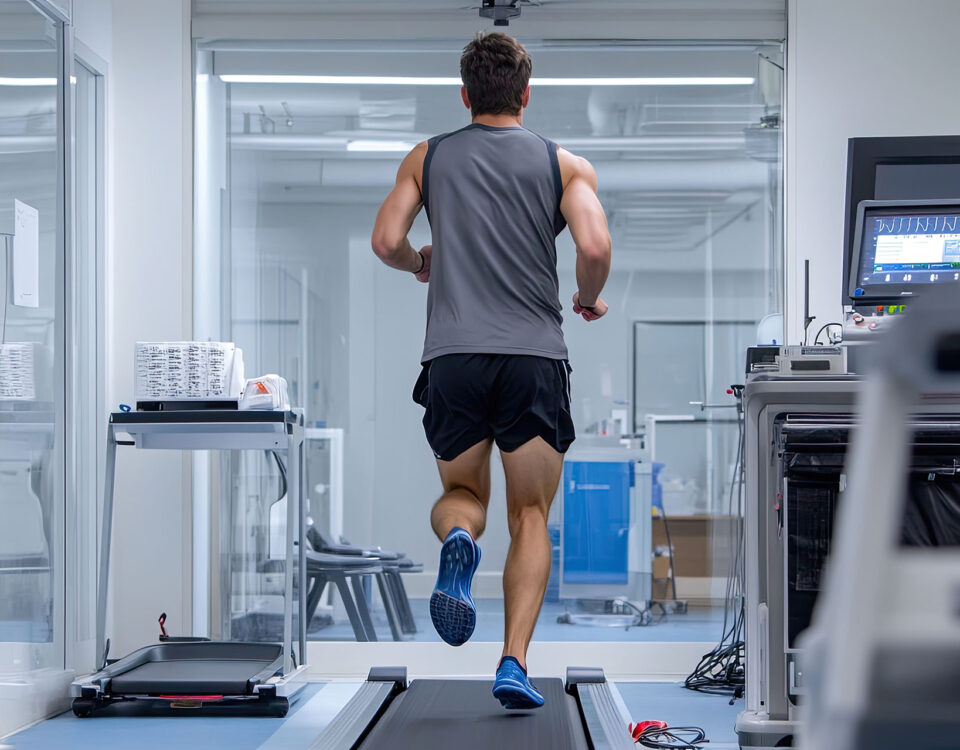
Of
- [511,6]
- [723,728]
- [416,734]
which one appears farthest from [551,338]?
[511,6]

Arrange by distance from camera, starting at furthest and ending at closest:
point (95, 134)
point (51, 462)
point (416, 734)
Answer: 1. point (95, 134)
2. point (51, 462)
3. point (416, 734)

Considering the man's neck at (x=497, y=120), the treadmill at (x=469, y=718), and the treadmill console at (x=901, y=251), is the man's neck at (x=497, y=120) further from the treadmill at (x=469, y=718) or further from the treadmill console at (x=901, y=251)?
the treadmill at (x=469, y=718)

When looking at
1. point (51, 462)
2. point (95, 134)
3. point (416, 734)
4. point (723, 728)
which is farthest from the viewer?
point (95, 134)

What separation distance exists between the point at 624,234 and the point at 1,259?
2.11 meters

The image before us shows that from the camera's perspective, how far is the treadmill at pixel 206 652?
329 cm

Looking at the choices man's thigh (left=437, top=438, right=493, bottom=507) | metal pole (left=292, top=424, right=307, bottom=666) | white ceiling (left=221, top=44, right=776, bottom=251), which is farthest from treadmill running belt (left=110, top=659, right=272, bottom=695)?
white ceiling (left=221, top=44, right=776, bottom=251)

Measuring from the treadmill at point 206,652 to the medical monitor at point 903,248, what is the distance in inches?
67.9

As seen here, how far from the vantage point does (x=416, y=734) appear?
2455 millimetres

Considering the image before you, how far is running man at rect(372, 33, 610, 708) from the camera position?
2.57 meters

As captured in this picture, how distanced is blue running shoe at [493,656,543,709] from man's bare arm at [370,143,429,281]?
0.93 metres

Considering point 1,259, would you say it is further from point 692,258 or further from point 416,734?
point 692,258

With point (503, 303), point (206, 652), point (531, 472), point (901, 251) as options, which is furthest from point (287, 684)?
point (901, 251)

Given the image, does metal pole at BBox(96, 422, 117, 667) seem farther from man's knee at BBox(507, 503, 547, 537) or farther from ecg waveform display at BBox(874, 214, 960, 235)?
ecg waveform display at BBox(874, 214, 960, 235)

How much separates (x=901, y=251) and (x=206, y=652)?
95.1 inches
